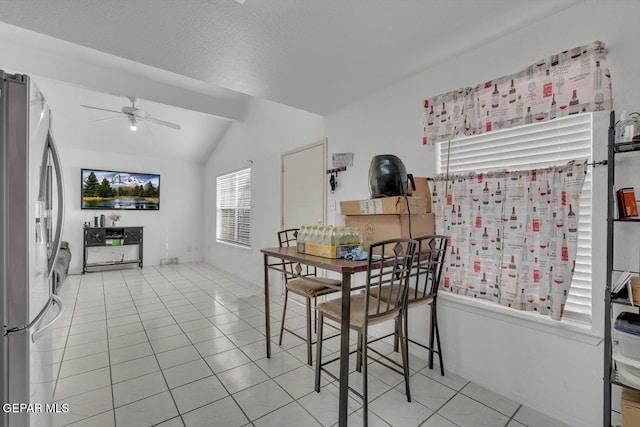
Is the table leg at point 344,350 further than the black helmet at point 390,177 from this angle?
No

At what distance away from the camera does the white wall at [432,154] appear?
156cm

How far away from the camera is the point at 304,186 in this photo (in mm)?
3732

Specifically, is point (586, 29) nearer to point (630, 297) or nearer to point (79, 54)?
point (630, 297)

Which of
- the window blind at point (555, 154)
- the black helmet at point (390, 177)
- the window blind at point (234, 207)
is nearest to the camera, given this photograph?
the window blind at point (555, 154)

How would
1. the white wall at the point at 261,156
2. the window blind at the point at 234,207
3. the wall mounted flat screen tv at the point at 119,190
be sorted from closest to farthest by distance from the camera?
the white wall at the point at 261,156, the window blind at the point at 234,207, the wall mounted flat screen tv at the point at 119,190

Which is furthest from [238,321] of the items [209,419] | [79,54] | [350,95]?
[79,54]

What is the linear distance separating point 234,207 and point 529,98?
5.08m

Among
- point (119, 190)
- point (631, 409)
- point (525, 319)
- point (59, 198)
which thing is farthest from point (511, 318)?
point (119, 190)

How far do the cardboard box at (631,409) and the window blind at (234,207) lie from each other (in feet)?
15.5

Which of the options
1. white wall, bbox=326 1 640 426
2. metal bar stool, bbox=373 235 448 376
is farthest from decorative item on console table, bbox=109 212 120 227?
metal bar stool, bbox=373 235 448 376

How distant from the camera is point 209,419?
1.71 m

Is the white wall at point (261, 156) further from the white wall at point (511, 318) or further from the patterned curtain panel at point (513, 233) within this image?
the patterned curtain panel at point (513, 233)

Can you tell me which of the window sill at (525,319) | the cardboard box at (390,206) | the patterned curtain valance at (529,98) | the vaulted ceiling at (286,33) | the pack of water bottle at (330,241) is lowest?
the window sill at (525,319)

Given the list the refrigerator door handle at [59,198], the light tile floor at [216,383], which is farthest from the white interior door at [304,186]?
the refrigerator door handle at [59,198]
